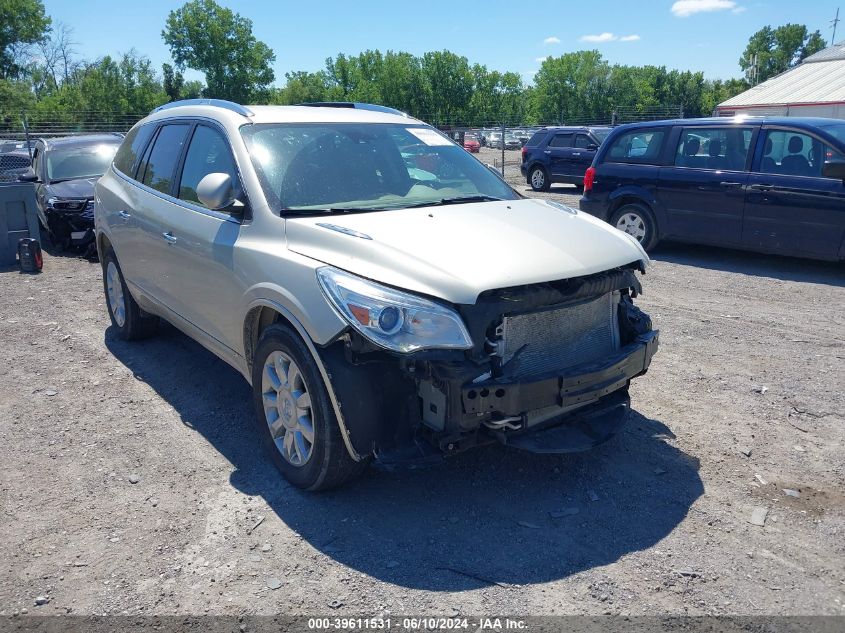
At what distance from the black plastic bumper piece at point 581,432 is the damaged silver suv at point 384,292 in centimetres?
1

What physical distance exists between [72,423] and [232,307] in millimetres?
1582

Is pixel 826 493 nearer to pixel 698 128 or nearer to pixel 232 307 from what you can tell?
pixel 232 307

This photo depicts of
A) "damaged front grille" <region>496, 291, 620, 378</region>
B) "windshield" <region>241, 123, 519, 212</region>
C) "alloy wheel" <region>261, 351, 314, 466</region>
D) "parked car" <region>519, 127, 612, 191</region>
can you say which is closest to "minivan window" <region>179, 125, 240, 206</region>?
"windshield" <region>241, 123, 519, 212</region>

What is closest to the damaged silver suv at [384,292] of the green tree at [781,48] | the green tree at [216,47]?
the green tree at [216,47]

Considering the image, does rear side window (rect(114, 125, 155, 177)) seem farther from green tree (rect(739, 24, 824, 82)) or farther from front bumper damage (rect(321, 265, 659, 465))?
green tree (rect(739, 24, 824, 82))

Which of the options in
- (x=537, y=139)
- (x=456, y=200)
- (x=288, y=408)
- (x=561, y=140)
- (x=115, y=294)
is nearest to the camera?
(x=288, y=408)

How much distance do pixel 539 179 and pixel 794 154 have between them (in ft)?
38.9

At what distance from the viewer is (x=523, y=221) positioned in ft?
13.1

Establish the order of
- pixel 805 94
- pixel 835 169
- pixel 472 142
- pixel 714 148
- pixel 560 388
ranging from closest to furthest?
pixel 560 388 → pixel 835 169 → pixel 714 148 → pixel 472 142 → pixel 805 94

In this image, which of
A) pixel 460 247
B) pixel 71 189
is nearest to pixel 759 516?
pixel 460 247

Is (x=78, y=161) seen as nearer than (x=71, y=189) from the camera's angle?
No

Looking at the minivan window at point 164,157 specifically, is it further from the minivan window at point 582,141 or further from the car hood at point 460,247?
the minivan window at point 582,141

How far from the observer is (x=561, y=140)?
19.7 m

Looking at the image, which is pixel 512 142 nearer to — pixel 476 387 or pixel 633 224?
pixel 633 224
